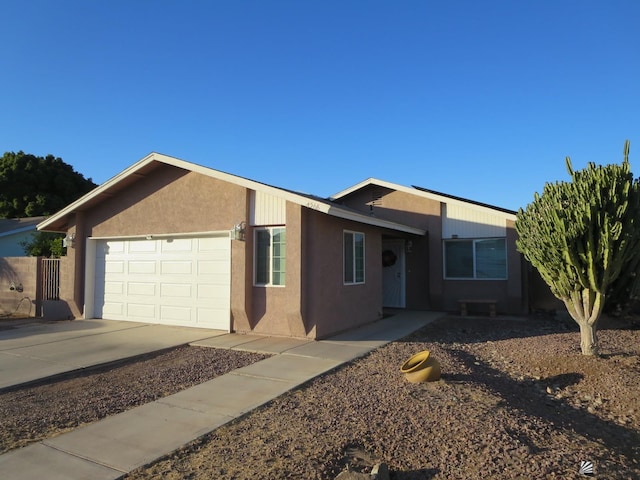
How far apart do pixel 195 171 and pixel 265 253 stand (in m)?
2.61

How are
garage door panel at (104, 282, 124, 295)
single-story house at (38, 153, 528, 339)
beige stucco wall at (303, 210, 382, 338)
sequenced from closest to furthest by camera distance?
beige stucco wall at (303, 210, 382, 338), single-story house at (38, 153, 528, 339), garage door panel at (104, 282, 124, 295)

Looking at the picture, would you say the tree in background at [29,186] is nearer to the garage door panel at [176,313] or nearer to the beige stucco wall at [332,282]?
the garage door panel at [176,313]

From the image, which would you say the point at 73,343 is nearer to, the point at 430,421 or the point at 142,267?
the point at 142,267

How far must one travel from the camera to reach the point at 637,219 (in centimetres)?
757

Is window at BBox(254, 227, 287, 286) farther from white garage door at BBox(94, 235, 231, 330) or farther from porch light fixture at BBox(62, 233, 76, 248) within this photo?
porch light fixture at BBox(62, 233, 76, 248)

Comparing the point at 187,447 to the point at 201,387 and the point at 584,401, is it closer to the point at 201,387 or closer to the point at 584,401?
the point at 201,387

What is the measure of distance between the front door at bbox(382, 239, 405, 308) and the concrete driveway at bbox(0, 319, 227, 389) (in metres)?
7.11

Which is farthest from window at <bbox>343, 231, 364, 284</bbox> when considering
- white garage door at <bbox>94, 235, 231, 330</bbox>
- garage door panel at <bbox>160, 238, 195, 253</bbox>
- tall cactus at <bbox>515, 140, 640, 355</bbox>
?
tall cactus at <bbox>515, 140, 640, 355</bbox>

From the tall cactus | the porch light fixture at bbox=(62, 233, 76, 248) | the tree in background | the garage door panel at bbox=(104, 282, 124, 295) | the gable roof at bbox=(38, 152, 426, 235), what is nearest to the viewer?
the tall cactus

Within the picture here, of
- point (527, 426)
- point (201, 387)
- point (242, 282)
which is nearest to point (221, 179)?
point (242, 282)

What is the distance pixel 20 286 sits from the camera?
14883 millimetres

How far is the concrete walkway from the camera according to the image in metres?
4.00

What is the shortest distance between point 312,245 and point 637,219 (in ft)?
19.0

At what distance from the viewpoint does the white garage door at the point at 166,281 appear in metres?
11.0
